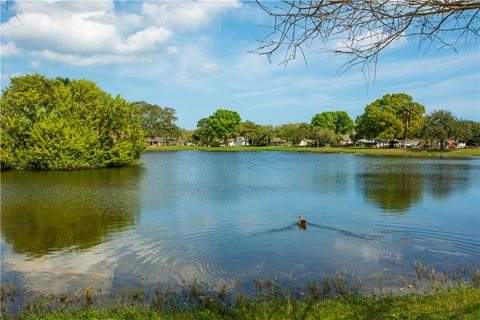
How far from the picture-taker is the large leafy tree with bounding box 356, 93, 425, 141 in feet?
325

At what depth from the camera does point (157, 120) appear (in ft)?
495

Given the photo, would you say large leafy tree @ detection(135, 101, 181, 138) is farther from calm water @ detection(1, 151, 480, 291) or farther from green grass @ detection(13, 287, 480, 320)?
green grass @ detection(13, 287, 480, 320)

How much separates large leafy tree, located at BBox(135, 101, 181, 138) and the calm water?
121040mm

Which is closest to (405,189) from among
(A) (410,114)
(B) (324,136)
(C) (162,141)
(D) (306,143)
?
(A) (410,114)

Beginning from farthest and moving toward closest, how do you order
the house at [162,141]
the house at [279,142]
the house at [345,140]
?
the house at [279,142]
the house at [162,141]
the house at [345,140]

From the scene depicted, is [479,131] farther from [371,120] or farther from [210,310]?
[210,310]

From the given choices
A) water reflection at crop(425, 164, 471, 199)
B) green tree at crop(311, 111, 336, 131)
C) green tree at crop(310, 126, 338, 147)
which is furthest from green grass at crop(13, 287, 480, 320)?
green tree at crop(311, 111, 336, 131)

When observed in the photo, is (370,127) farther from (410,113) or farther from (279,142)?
(279,142)

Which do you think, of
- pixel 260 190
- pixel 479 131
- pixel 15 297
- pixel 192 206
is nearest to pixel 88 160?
pixel 260 190

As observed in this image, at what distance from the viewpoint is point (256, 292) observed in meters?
9.44

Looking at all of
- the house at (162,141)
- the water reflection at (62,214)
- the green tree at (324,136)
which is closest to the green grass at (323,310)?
the water reflection at (62,214)

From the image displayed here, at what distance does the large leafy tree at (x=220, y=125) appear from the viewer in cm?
15675

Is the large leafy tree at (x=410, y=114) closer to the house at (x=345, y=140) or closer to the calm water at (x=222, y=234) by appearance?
the house at (x=345, y=140)

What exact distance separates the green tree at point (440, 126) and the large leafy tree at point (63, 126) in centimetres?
6093
